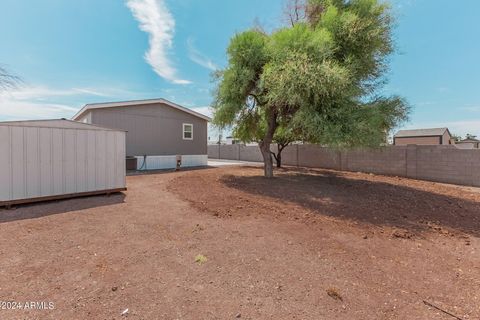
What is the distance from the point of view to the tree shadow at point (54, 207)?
5027 millimetres

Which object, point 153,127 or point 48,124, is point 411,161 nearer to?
point 153,127

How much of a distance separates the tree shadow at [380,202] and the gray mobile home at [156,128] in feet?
20.1

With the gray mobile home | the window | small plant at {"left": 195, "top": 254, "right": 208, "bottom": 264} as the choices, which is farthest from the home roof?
small plant at {"left": 195, "top": 254, "right": 208, "bottom": 264}

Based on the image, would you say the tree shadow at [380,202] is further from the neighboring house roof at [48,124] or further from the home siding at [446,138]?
the home siding at [446,138]

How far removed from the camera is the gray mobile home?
12.5m

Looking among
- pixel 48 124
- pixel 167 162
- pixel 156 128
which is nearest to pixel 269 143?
pixel 167 162

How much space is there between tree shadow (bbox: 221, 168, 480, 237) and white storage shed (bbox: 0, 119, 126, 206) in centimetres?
366

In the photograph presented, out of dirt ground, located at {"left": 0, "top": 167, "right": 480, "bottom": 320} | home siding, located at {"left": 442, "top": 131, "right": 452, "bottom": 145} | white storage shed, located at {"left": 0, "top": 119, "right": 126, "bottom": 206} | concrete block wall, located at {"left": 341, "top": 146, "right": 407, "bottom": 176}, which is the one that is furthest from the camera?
home siding, located at {"left": 442, "top": 131, "right": 452, "bottom": 145}

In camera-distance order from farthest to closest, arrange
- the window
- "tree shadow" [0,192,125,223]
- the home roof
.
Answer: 1. the home roof
2. the window
3. "tree shadow" [0,192,125,223]

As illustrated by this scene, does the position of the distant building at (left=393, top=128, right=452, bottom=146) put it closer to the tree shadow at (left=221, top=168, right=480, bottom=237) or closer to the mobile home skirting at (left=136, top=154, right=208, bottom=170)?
the mobile home skirting at (left=136, top=154, right=208, bottom=170)

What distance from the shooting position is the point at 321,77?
7.27 m

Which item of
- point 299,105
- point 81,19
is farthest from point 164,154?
point 299,105

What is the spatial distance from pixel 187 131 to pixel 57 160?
9825mm

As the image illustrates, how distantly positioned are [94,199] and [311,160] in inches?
511
